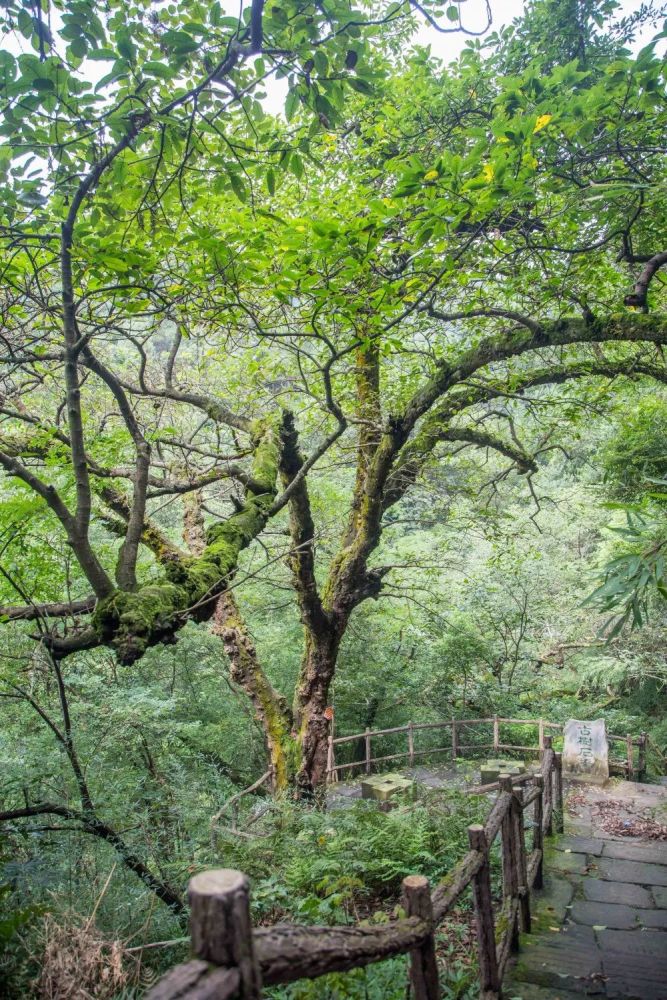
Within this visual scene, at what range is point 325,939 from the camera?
62.7 inches

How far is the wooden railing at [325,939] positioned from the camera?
1.20 metres

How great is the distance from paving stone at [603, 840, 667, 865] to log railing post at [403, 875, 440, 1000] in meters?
4.86

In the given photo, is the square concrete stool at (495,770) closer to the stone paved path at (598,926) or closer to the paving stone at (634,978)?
the stone paved path at (598,926)

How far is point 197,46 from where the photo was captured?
7.06 ft

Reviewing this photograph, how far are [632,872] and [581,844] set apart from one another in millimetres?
802

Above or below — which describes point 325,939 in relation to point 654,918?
above

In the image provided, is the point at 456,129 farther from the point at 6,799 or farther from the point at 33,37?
the point at 6,799

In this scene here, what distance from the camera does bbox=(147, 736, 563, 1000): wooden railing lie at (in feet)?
3.93

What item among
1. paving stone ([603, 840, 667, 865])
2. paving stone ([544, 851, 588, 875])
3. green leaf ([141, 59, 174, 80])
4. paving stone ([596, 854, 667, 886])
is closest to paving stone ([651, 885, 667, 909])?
paving stone ([596, 854, 667, 886])

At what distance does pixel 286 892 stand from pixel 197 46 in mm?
4823

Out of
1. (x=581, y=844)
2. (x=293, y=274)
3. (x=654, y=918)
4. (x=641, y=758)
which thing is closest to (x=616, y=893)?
(x=654, y=918)

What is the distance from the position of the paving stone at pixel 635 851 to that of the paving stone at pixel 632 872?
0.13 metres

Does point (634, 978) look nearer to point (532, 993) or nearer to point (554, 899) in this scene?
point (532, 993)

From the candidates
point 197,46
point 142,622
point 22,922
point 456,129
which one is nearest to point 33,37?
point 197,46
